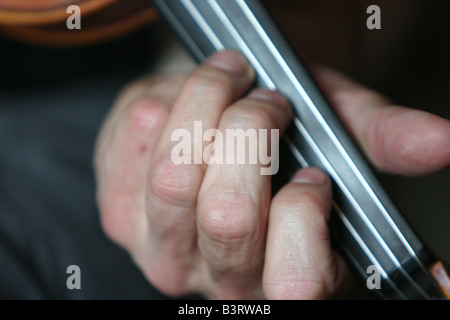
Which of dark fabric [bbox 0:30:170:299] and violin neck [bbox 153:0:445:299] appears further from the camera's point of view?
dark fabric [bbox 0:30:170:299]

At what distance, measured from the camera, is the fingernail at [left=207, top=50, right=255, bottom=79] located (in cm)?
39

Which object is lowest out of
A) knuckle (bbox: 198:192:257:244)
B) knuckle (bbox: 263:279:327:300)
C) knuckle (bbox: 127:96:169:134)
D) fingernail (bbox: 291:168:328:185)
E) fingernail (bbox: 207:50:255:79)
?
knuckle (bbox: 263:279:327:300)

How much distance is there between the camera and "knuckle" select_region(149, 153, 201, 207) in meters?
0.37

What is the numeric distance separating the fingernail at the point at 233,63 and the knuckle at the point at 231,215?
4.1 inches

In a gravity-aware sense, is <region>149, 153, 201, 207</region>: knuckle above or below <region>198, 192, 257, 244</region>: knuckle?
above

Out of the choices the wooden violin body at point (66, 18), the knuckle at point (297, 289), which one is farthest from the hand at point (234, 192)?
the wooden violin body at point (66, 18)

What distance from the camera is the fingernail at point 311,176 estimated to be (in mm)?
363

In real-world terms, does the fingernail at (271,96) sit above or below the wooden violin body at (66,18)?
below

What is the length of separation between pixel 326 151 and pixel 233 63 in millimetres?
103

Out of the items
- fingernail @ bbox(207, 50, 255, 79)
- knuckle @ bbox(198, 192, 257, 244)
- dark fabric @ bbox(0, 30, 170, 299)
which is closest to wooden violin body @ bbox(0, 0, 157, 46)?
dark fabric @ bbox(0, 30, 170, 299)

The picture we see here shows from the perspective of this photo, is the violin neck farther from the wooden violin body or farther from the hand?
the wooden violin body

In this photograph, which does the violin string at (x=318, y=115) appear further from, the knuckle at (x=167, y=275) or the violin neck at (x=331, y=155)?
the knuckle at (x=167, y=275)

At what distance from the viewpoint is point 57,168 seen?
0.55 m

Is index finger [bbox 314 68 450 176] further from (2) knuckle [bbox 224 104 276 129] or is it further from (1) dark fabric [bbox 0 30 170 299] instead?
(1) dark fabric [bbox 0 30 170 299]
